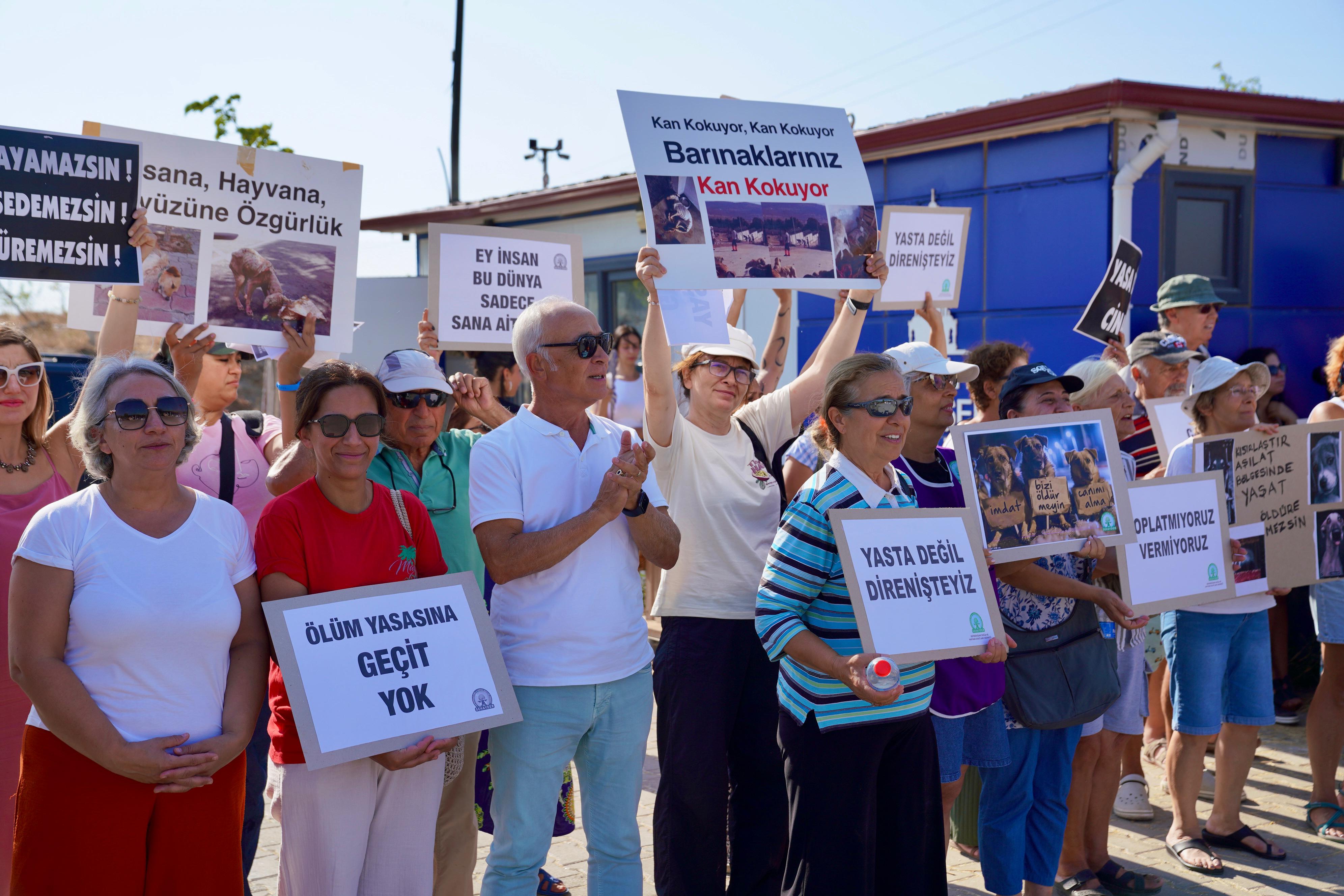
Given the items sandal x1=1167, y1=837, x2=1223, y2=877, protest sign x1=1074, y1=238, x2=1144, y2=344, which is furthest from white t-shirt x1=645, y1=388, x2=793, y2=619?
protest sign x1=1074, y1=238, x2=1144, y2=344

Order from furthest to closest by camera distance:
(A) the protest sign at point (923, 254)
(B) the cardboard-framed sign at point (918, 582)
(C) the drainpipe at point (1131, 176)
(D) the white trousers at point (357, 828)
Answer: (C) the drainpipe at point (1131, 176)
(A) the protest sign at point (923, 254)
(B) the cardboard-framed sign at point (918, 582)
(D) the white trousers at point (357, 828)

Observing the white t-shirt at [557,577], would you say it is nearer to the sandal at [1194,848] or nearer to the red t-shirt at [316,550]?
the red t-shirt at [316,550]

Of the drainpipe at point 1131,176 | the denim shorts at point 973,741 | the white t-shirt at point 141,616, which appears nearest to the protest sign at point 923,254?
the denim shorts at point 973,741

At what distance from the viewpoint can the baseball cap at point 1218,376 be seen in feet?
15.6

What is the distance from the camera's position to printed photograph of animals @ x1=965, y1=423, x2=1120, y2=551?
3686 mm

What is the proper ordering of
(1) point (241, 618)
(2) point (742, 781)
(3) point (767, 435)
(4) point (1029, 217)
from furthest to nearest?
(4) point (1029, 217), (3) point (767, 435), (2) point (742, 781), (1) point (241, 618)

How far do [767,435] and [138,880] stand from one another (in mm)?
2695

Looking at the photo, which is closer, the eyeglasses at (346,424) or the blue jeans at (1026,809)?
the eyeglasses at (346,424)

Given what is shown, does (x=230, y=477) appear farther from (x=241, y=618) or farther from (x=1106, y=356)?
(x=1106, y=356)

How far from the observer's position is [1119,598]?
13.3 ft

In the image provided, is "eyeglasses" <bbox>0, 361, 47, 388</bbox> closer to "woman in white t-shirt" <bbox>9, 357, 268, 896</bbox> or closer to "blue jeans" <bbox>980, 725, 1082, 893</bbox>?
"woman in white t-shirt" <bbox>9, 357, 268, 896</bbox>

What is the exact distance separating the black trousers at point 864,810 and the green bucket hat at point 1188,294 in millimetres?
4749

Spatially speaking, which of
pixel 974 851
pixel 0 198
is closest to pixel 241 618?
pixel 0 198

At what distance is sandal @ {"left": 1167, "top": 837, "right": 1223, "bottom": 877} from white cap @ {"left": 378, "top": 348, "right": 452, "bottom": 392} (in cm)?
371
